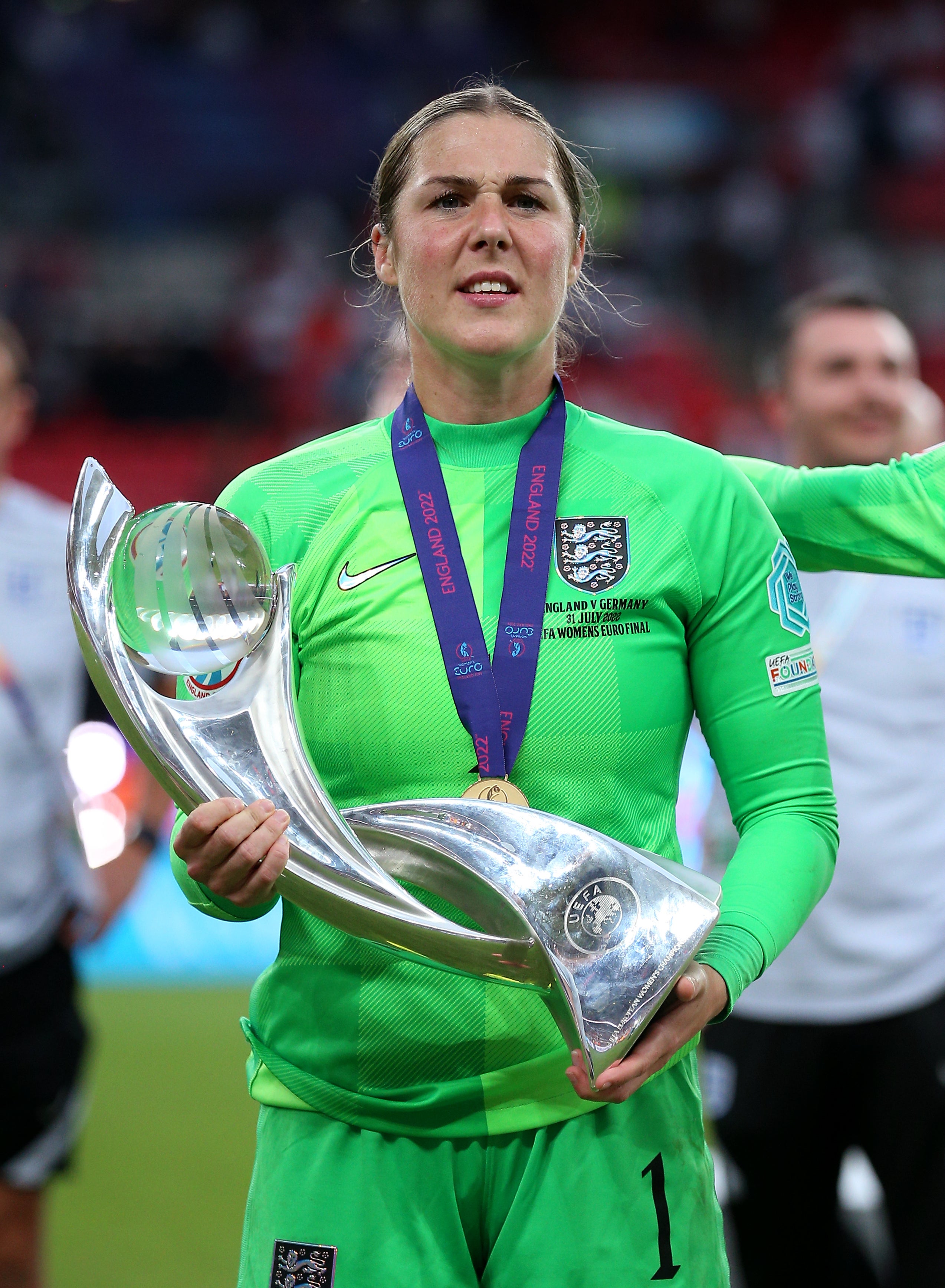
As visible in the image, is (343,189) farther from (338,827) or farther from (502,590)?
(338,827)

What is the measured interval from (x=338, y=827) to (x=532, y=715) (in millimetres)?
255

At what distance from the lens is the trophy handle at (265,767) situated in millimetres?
1329

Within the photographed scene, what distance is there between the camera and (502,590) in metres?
1.54

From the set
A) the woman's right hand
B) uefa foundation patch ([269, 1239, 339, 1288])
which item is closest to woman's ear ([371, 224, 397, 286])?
the woman's right hand

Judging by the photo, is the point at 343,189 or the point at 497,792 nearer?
the point at 497,792

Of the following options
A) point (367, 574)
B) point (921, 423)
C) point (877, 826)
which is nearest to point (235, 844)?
point (367, 574)

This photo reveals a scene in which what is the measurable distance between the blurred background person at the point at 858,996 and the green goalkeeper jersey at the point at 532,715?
127 cm

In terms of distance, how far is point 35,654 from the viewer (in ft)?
10.1

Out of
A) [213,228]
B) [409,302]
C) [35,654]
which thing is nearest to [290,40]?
[213,228]

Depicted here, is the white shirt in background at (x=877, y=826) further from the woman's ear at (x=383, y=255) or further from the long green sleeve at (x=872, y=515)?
the woman's ear at (x=383, y=255)

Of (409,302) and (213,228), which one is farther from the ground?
(213,228)

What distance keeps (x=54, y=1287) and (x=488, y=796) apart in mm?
2647

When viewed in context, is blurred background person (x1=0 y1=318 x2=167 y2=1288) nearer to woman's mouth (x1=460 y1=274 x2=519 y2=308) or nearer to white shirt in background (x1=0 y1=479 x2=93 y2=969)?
white shirt in background (x1=0 y1=479 x2=93 y2=969)

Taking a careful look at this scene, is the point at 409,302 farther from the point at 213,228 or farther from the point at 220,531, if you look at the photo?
the point at 213,228
